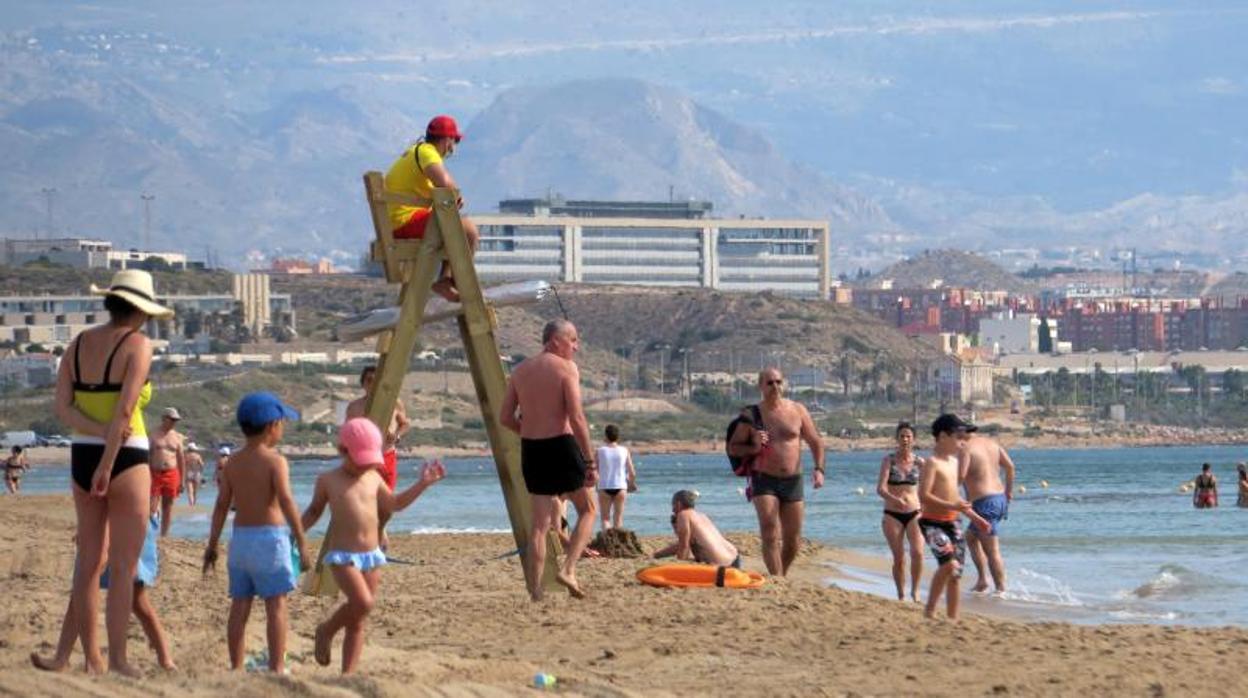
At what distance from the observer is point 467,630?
12.9 meters

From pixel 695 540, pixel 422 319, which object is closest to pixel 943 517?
pixel 422 319

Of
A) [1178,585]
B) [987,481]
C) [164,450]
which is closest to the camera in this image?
[987,481]

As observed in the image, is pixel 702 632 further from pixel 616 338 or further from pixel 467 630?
pixel 616 338

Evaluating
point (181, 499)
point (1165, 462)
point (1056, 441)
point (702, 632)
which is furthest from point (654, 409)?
point (702, 632)

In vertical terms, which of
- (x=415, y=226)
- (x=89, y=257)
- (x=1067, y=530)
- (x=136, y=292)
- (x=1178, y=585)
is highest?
(x=89, y=257)

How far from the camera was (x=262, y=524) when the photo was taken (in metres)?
10.3

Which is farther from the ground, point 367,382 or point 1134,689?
point 367,382

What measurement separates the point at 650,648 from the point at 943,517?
3.01 metres

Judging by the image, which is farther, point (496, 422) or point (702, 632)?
point (496, 422)

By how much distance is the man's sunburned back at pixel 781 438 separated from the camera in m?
15.7

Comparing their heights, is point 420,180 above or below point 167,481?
above

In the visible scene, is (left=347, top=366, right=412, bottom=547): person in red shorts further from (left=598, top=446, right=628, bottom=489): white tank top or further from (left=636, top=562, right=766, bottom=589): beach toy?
(left=598, top=446, right=628, bottom=489): white tank top

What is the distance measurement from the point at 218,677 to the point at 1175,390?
19212 centimetres

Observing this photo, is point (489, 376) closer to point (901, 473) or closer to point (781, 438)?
point (781, 438)
